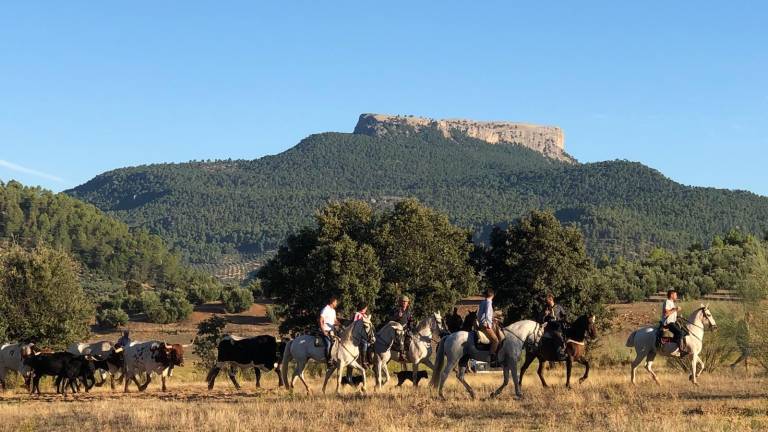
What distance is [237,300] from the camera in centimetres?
10062

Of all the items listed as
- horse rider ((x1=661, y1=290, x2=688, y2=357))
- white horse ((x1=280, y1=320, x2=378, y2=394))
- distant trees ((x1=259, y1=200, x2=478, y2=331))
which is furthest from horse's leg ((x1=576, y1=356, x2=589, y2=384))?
distant trees ((x1=259, y1=200, x2=478, y2=331))

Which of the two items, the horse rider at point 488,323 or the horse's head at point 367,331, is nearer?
the horse rider at point 488,323

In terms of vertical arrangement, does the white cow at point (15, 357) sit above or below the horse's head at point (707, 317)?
below

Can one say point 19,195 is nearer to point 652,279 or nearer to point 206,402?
point 652,279

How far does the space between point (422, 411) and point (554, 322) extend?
6.35m

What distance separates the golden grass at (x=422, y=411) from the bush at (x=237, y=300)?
73.6m

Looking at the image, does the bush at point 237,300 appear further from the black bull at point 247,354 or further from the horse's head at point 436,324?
the horse's head at point 436,324

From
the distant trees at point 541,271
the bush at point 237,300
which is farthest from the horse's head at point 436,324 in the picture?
the bush at point 237,300

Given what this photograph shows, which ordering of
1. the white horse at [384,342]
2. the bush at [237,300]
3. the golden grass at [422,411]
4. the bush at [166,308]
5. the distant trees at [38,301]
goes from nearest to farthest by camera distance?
1. the golden grass at [422,411]
2. the white horse at [384,342]
3. the distant trees at [38,301]
4. the bush at [166,308]
5. the bush at [237,300]

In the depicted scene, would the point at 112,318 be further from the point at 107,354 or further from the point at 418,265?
the point at 107,354

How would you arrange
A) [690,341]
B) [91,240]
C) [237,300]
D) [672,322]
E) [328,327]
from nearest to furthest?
[328,327] → [690,341] → [672,322] → [237,300] → [91,240]

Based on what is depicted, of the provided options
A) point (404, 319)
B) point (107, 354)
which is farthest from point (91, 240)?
point (404, 319)

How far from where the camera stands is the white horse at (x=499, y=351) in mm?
23875

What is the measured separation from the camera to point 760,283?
29500 millimetres
